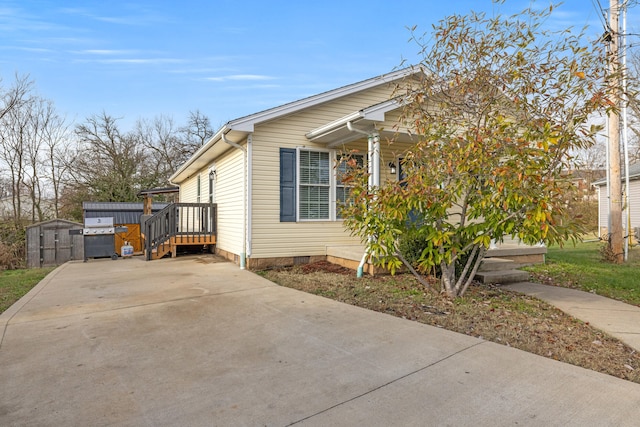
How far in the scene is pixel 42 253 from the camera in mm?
9953

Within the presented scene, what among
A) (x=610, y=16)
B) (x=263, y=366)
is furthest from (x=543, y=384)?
(x=610, y=16)

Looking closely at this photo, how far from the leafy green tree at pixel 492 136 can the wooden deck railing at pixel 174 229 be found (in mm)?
5972

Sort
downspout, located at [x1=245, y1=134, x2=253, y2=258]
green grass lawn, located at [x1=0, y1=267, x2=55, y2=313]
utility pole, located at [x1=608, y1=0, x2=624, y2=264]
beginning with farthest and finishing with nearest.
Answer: utility pole, located at [x1=608, y1=0, x2=624, y2=264] → downspout, located at [x1=245, y1=134, x2=253, y2=258] → green grass lawn, located at [x1=0, y1=267, x2=55, y2=313]

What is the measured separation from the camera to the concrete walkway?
3.63 m

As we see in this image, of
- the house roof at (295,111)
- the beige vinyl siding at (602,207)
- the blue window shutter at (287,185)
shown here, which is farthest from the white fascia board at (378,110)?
the beige vinyl siding at (602,207)

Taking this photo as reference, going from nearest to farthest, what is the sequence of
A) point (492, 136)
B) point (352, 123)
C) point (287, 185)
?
point (492, 136) → point (352, 123) → point (287, 185)

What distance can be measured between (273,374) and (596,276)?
6928mm

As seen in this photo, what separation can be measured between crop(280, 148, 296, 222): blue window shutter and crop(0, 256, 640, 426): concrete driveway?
3.43m

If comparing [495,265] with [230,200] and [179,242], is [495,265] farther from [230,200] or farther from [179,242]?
[179,242]

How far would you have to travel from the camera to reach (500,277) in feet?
19.5

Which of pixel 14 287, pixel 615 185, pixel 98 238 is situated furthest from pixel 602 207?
pixel 14 287

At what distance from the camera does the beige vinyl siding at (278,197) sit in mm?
7449

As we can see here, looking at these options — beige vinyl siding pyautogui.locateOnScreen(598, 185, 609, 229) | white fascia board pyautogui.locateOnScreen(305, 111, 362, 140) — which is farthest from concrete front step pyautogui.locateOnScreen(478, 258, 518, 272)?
beige vinyl siding pyautogui.locateOnScreen(598, 185, 609, 229)

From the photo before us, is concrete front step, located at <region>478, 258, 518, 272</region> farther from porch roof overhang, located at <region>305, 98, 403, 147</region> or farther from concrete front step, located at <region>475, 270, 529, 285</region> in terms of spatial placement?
porch roof overhang, located at <region>305, 98, 403, 147</region>
